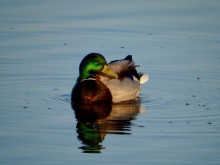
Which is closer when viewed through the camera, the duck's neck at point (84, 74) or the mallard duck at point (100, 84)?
the mallard duck at point (100, 84)

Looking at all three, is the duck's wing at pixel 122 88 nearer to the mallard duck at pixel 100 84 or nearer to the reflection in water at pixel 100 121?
the mallard duck at pixel 100 84

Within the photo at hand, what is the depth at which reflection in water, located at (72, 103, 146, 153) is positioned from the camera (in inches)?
365

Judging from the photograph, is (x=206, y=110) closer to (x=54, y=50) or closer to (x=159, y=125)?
(x=159, y=125)

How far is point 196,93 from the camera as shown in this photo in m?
12.5

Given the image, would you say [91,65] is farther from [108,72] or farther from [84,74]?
[108,72]

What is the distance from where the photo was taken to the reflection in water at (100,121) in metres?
9.27

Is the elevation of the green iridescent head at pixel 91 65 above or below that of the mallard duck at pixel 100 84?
above

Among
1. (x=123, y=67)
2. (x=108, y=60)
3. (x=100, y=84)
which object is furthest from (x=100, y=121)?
(x=108, y=60)

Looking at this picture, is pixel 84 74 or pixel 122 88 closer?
pixel 84 74

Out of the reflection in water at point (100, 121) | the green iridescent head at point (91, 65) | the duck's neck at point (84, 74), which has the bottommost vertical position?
the reflection in water at point (100, 121)

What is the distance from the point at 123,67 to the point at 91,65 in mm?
1050

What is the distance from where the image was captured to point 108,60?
14539 mm

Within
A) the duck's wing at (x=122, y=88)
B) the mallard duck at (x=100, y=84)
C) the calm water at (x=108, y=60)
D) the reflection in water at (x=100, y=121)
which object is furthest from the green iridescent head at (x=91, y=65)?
the reflection in water at (x=100, y=121)

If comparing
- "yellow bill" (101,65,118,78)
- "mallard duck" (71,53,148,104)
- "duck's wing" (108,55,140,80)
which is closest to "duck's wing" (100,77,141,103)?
"mallard duck" (71,53,148,104)
